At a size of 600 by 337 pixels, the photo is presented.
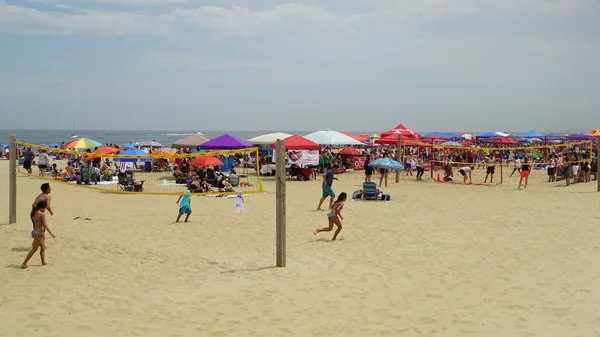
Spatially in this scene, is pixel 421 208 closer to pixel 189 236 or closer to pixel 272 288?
pixel 189 236

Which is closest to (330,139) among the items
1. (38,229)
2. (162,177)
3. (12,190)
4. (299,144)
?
(299,144)

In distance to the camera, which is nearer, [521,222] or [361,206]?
[521,222]

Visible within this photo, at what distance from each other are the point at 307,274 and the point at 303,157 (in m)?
14.2

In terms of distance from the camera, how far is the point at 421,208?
42.9ft

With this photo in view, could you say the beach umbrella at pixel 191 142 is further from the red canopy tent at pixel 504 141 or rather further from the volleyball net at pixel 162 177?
the red canopy tent at pixel 504 141

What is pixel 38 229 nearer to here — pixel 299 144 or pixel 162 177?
pixel 299 144

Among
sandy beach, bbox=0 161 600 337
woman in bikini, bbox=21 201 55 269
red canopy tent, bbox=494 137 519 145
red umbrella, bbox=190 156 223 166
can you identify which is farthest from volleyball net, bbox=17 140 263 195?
red canopy tent, bbox=494 137 519 145

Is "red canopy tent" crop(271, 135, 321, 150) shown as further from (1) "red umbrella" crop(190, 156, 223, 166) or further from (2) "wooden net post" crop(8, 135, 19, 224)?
(2) "wooden net post" crop(8, 135, 19, 224)

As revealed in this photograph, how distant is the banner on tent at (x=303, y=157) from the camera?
21202mm

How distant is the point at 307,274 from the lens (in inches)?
288

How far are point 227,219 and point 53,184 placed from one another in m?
9.74

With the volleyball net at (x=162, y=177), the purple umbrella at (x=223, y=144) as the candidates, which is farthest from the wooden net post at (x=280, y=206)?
the purple umbrella at (x=223, y=144)

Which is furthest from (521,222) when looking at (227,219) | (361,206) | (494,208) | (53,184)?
(53,184)

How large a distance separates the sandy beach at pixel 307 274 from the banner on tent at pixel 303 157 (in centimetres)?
831
